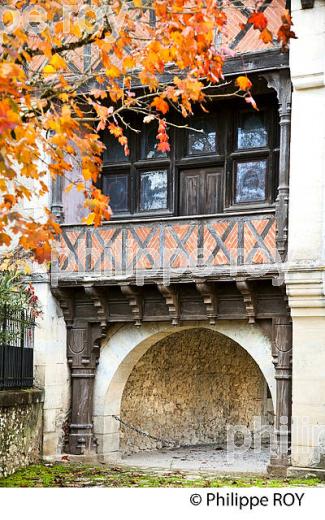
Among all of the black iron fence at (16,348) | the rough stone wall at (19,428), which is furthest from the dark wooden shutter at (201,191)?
the rough stone wall at (19,428)

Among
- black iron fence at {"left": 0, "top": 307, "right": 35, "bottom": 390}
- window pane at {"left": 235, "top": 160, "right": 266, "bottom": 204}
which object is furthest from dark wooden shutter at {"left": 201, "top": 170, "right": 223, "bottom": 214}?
black iron fence at {"left": 0, "top": 307, "right": 35, "bottom": 390}

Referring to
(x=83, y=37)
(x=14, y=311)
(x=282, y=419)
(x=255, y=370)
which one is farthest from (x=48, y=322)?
(x=83, y=37)

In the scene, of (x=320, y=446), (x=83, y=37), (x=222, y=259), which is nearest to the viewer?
(x=83, y=37)

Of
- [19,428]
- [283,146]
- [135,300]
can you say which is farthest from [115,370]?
[283,146]

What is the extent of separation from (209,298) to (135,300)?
3.39 feet

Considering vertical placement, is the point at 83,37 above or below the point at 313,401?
above

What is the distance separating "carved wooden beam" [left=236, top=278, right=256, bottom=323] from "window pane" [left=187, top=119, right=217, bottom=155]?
204 centimetres

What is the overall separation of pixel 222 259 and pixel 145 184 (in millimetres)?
2013

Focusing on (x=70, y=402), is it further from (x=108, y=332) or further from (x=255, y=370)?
(x=255, y=370)

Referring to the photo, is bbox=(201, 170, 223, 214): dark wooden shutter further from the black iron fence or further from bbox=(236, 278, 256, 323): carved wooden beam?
the black iron fence

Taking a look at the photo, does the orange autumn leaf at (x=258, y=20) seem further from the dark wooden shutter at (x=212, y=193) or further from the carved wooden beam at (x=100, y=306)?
the carved wooden beam at (x=100, y=306)

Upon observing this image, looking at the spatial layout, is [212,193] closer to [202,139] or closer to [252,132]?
[202,139]

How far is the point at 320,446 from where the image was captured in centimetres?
1088

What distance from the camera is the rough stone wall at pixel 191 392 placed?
14.0 meters
